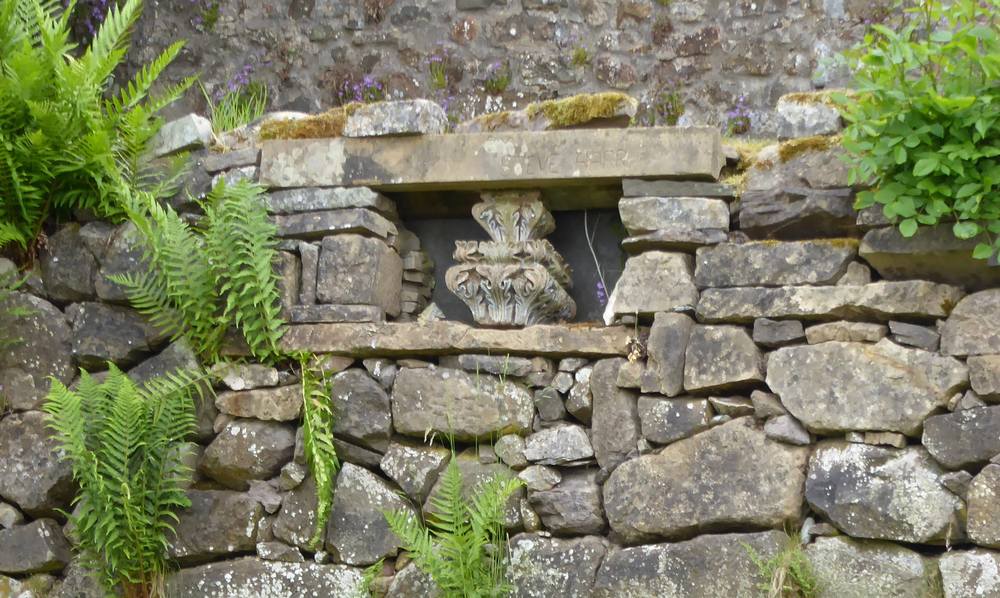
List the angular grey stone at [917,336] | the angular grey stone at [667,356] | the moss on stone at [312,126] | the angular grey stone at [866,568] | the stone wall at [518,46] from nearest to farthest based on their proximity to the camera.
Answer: the angular grey stone at [866,568], the angular grey stone at [917,336], the angular grey stone at [667,356], the moss on stone at [312,126], the stone wall at [518,46]

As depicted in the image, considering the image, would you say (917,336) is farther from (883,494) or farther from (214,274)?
(214,274)

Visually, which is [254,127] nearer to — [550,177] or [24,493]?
[550,177]

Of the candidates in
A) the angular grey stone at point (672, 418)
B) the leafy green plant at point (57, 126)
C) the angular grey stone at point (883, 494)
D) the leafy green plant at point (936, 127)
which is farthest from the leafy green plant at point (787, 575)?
the leafy green plant at point (57, 126)

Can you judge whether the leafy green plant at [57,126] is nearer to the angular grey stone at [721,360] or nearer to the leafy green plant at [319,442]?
the leafy green plant at [319,442]

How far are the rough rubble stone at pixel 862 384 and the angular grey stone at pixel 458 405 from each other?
2.83 feet

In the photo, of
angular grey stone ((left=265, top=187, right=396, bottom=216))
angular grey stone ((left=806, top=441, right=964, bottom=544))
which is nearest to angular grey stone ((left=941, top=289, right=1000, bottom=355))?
angular grey stone ((left=806, top=441, right=964, bottom=544))

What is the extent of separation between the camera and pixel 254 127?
500 centimetres

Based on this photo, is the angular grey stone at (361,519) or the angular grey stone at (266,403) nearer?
the angular grey stone at (361,519)

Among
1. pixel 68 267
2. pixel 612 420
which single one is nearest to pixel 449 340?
pixel 612 420

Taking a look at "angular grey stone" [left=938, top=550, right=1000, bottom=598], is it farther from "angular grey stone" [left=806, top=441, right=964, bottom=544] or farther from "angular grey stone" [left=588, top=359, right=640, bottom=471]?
"angular grey stone" [left=588, top=359, right=640, bottom=471]

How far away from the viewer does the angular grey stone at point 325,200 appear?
4.68m

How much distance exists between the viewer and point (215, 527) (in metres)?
4.57

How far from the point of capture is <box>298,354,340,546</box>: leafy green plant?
4441 mm

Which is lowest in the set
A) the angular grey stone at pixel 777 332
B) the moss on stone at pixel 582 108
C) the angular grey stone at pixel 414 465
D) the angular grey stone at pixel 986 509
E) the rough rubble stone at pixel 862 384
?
the angular grey stone at pixel 414 465
